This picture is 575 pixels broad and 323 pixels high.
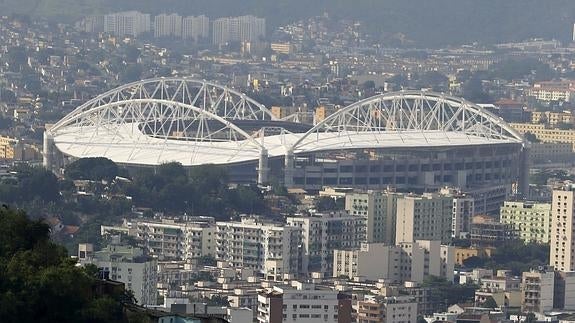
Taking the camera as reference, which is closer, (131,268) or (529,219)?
(131,268)

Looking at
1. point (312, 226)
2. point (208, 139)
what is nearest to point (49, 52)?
point (208, 139)

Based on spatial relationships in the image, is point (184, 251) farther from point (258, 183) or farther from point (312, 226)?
point (258, 183)

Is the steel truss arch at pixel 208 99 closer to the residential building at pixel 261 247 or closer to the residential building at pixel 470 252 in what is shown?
the residential building at pixel 470 252

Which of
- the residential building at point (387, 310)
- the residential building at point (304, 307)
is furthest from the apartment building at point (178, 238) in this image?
the residential building at point (304, 307)

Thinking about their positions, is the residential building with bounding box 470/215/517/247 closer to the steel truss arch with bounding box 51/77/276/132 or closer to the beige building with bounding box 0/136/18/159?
the steel truss arch with bounding box 51/77/276/132

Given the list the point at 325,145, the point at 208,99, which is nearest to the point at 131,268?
the point at 325,145

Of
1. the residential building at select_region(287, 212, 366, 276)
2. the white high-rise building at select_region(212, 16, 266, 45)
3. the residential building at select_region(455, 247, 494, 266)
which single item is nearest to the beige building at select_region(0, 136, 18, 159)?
the residential building at select_region(287, 212, 366, 276)

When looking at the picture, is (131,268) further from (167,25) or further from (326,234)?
(167,25)

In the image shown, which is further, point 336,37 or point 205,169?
point 336,37
